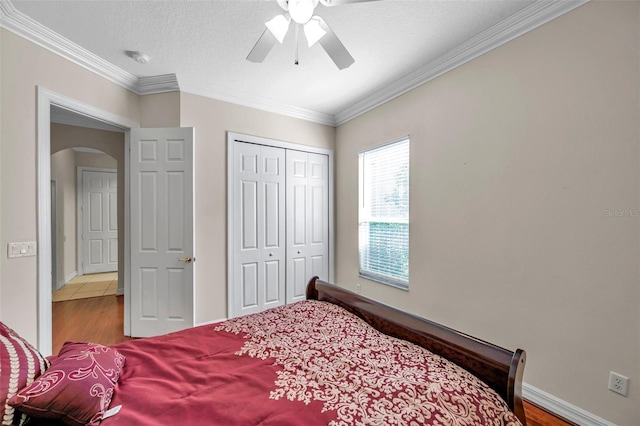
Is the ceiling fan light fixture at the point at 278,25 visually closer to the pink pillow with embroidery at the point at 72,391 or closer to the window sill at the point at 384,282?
the pink pillow with embroidery at the point at 72,391

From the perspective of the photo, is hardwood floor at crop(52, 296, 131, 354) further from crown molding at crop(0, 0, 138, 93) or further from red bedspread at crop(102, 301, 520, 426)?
crown molding at crop(0, 0, 138, 93)

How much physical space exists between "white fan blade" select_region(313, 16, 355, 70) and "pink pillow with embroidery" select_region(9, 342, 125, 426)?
1.89 meters

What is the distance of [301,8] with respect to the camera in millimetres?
1462

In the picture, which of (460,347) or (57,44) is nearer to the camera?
(460,347)

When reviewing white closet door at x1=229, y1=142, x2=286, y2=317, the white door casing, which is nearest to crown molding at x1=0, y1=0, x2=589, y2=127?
white closet door at x1=229, y1=142, x2=286, y2=317

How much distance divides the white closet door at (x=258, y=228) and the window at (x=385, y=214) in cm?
105

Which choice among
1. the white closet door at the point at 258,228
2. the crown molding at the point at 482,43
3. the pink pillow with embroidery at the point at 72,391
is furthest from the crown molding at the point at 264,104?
the pink pillow with embroidery at the point at 72,391

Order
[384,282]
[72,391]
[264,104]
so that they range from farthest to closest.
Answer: [264,104]
[384,282]
[72,391]

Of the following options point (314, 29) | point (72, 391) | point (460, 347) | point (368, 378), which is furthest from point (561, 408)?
point (314, 29)

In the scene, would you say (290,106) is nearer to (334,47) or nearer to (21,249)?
(334,47)

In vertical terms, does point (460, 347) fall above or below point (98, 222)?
below

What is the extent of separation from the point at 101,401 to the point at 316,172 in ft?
10.6

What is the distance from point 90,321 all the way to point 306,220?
2928mm

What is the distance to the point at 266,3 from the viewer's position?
1.84m
